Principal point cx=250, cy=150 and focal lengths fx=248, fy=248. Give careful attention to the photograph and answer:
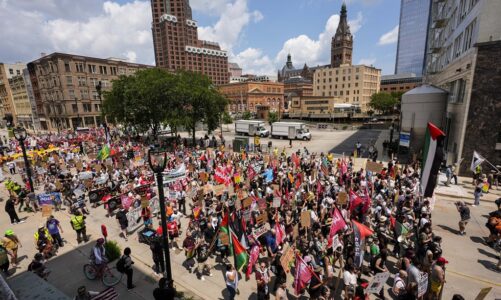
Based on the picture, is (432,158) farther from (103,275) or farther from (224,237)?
(103,275)

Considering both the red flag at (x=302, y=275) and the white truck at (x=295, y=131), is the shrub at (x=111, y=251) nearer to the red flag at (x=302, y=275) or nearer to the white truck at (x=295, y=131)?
the red flag at (x=302, y=275)

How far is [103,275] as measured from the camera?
943 centimetres

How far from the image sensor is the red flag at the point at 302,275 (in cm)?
768

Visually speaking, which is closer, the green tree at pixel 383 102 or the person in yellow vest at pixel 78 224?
the person in yellow vest at pixel 78 224

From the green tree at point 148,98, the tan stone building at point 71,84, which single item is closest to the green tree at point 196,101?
the green tree at point 148,98

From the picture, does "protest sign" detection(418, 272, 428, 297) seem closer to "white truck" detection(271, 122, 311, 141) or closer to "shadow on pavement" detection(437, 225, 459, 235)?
"shadow on pavement" detection(437, 225, 459, 235)

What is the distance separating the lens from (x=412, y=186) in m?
15.8

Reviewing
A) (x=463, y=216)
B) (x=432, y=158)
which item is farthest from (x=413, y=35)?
(x=432, y=158)

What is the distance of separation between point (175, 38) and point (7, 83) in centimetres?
8412

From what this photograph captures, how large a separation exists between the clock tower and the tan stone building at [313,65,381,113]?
2136 centimetres

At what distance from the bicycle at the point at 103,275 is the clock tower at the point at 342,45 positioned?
164 meters

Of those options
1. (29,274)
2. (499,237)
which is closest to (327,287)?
(29,274)

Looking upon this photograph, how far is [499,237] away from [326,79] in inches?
5501

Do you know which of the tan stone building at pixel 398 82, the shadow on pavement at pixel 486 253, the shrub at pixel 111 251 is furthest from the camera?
the tan stone building at pixel 398 82
